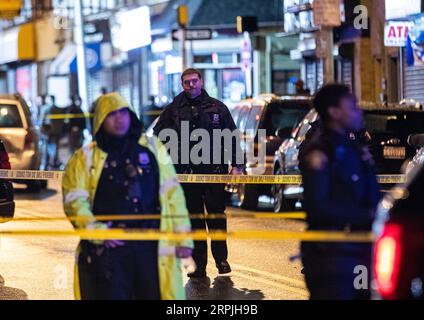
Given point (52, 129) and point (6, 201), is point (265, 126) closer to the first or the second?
point (6, 201)

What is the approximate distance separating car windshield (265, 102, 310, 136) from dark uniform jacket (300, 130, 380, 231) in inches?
515

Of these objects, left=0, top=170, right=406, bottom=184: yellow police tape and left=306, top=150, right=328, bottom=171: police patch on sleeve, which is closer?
left=306, top=150, right=328, bottom=171: police patch on sleeve

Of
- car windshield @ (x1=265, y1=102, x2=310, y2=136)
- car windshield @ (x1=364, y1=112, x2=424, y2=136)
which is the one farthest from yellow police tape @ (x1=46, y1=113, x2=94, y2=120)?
car windshield @ (x1=364, y1=112, x2=424, y2=136)

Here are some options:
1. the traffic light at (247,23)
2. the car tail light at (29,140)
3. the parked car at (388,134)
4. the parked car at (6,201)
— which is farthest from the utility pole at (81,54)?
the parked car at (6,201)

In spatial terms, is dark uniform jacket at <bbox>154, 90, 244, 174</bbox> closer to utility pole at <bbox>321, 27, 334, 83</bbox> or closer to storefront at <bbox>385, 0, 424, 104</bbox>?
utility pole at <bbox>321, 27, 334, 83</bbox>

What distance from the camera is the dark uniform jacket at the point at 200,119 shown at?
12625 mm

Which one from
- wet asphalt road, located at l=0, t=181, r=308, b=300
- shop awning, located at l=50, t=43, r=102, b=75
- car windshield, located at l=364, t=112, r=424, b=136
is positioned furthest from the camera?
shop awning, located at l=50, t=43, r=102, b=75

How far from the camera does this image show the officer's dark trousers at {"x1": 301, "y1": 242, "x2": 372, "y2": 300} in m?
7.20

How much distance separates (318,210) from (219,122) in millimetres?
5528

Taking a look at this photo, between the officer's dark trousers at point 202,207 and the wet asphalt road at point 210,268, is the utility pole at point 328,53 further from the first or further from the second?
the officer's dark trousers at point 202,207

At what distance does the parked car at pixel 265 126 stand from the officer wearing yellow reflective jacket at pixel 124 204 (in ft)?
41.1

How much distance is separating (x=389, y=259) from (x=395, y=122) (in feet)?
37.3

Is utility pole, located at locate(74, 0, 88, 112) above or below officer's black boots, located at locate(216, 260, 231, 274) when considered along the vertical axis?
A: above

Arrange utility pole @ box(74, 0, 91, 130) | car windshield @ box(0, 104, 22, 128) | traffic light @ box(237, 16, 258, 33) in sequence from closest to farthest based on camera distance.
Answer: car windshield @ box(0, 104, 22, 128) < traffic light @ box(237, 16, 258, 33) < utility pole @ box(74, 0, 91, 130)
